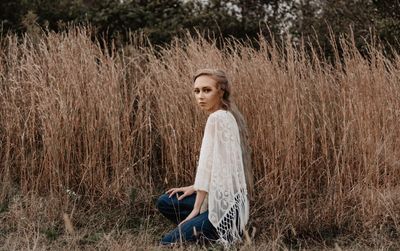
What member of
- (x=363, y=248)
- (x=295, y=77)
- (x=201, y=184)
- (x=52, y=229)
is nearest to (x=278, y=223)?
(x=363, y=248)

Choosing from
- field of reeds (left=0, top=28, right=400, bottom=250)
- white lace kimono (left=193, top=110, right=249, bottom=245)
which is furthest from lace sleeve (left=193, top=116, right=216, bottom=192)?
field of reeds (left=0, top=28, right=400, bottom=250)

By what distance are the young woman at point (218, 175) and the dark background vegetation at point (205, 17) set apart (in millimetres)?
4094

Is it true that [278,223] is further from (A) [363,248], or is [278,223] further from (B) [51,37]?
(B) [51,37]

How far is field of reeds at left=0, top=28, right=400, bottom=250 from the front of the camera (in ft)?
12.4

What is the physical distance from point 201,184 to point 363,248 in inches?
42.3

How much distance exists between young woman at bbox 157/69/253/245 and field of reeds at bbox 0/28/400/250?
39cm

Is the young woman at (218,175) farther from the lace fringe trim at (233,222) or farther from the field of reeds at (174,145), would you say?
the field of reeds at (174,145)

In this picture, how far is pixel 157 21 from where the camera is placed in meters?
8.07

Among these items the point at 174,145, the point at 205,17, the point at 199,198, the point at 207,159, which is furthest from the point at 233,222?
the point at 205,17

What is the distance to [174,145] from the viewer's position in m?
4.13

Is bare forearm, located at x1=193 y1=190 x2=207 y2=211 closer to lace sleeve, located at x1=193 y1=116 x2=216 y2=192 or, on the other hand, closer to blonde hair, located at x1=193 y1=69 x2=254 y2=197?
lace sleeve, located at x1=193 y1=116 x2=216 y2=192

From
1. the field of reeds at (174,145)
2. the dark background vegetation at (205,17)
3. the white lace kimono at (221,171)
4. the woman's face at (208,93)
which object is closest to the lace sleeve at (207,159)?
the white lace kimono at (221,171)

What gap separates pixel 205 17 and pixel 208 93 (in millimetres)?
5073

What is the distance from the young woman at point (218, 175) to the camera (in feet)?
10.6
